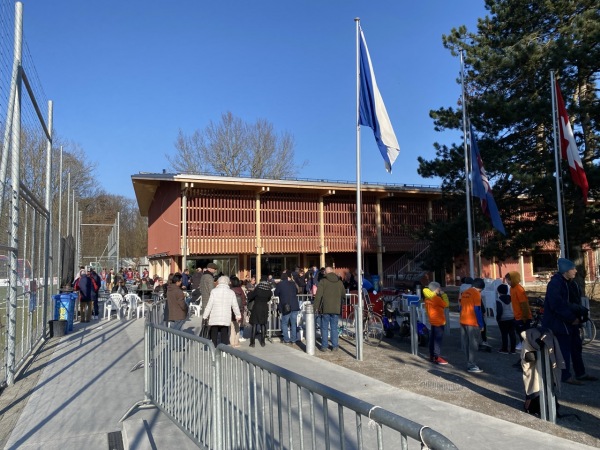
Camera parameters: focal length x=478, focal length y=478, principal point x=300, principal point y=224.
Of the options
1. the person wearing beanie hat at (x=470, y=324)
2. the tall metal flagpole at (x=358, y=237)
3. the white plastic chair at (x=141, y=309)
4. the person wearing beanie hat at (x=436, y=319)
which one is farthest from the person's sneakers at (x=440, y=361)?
the white plastic chair at (x=141, y=309)

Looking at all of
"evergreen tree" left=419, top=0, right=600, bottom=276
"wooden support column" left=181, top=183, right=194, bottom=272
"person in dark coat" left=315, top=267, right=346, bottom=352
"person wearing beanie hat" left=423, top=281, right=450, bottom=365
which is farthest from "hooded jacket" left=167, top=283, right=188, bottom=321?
"wooden support column" left=181, top=183, right=194, bottom=272

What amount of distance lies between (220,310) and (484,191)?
9.69 meters

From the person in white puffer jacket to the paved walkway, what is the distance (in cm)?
125

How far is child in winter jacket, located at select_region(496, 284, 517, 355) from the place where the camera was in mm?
9417

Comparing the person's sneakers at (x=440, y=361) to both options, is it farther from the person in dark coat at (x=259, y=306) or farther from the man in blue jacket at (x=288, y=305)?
the person in dark coat at (x=259, y=306)

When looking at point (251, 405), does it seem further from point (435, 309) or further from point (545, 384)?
point (435, 309)


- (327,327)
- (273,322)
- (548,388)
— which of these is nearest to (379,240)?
(273,322)

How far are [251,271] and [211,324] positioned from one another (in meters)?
19.4

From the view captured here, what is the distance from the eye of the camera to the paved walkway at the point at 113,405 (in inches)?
203

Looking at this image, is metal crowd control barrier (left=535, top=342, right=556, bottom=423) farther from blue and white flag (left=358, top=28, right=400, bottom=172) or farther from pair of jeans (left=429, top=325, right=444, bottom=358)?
blue and white flag (left=358, top=28, right=400, bottom=172)

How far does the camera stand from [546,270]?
33.0 m

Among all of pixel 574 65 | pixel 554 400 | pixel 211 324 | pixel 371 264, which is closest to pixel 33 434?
pixel 211 324

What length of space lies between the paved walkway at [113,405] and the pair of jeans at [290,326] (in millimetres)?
668

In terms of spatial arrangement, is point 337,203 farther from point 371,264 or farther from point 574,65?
point 574,65
